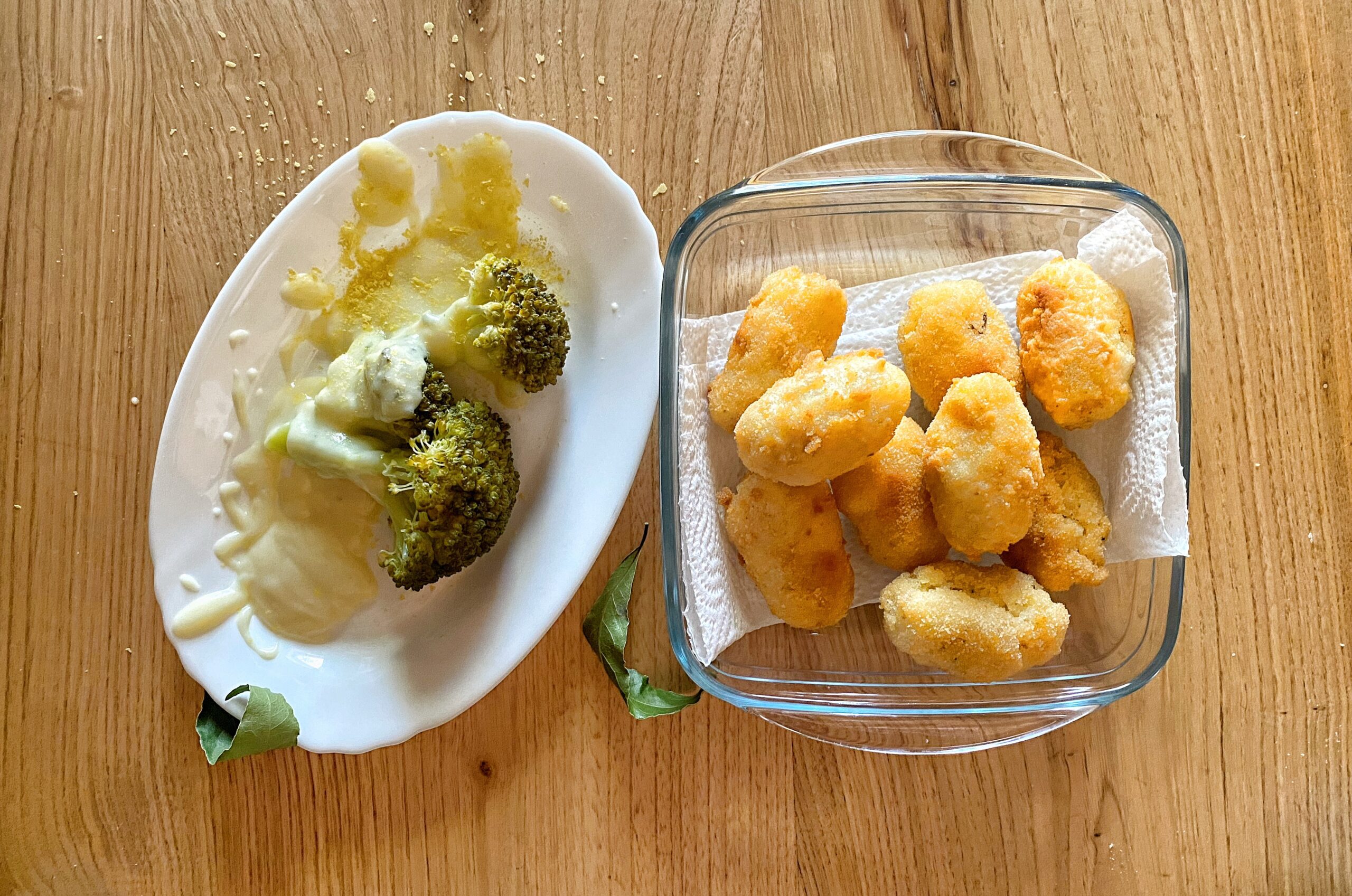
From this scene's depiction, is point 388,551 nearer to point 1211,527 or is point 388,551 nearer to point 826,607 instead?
point 826,607

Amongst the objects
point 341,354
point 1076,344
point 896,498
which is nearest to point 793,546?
point 896,498

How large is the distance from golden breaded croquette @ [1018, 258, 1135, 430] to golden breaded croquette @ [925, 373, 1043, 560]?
0.05m

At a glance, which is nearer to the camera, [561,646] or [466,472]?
[466,472]

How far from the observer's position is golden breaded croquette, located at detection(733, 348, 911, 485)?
79cm

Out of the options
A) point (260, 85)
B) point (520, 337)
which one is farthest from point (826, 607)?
point (260, 85)

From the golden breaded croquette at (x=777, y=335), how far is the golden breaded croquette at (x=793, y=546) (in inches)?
3.5

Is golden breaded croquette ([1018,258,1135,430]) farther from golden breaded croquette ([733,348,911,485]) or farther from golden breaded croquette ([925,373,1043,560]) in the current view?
golden breaded croquette ([733,348,911,485])

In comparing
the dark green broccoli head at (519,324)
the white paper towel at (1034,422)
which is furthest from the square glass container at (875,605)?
the dark green broccoli head at (519,324)

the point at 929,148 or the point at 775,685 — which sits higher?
the point at 929,148

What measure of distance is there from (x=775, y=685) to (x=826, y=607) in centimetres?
13

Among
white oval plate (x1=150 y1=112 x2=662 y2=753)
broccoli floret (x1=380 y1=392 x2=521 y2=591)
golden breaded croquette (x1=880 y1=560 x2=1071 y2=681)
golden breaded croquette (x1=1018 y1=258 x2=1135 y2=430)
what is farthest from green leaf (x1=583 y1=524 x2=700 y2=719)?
golden breaded croquette (x1=1018 y1=258 x2=1135 y2=430)

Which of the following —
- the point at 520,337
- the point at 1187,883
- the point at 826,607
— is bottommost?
the point at 1187,883

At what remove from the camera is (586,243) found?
3.24ft

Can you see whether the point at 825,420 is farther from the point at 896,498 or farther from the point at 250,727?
the point at 250,727
